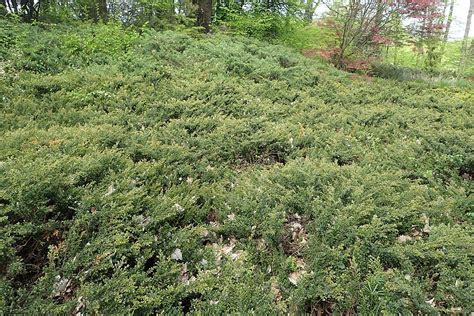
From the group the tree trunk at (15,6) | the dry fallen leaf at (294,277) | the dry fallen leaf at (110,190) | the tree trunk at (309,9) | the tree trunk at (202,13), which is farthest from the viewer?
the tree trunk at (309,9)

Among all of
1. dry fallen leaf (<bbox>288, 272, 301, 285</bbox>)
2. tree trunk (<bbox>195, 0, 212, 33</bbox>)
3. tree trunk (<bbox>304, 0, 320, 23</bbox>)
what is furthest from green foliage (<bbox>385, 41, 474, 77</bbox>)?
dry fallen leaf (<bbox>288, 272, 301, 285</bbox>)

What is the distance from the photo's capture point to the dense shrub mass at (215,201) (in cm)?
225

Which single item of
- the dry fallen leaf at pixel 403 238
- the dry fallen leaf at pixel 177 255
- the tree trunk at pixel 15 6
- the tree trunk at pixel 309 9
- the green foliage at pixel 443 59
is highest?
the tree trunk at pixel 309 9

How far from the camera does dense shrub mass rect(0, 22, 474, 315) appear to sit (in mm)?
2246

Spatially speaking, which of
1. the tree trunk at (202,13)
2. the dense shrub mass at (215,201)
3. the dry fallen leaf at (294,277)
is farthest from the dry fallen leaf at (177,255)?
the tree trunk at (202,13)

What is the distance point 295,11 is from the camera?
11.8 meters

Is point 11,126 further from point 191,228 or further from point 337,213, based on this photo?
point 337,213

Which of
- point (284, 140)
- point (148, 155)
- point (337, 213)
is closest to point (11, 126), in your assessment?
point (148, 155)

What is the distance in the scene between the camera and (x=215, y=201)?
3271 mm

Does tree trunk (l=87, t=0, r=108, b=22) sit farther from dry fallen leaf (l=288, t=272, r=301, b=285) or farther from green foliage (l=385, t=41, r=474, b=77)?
green foliage (l=385, t=41, r=474, b=77)

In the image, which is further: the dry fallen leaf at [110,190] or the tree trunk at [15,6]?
the tree trunk at [15,6]

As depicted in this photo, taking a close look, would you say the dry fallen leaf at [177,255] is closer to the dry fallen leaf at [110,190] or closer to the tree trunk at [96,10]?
the dry fallen leaf at [110,190]

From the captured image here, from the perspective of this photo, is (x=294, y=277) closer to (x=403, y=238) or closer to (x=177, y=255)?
(x=177, y=255)

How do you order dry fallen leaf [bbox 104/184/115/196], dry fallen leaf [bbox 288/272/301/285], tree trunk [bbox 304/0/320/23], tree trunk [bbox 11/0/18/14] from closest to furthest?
dry fallen leaf [bbox 288/272/301/285] → dry fallen leaf [bbox 104/184/115/196] → tree trunk [bbox 11/0/18/14] → tree trunk [bbox 304/0/320/23]
